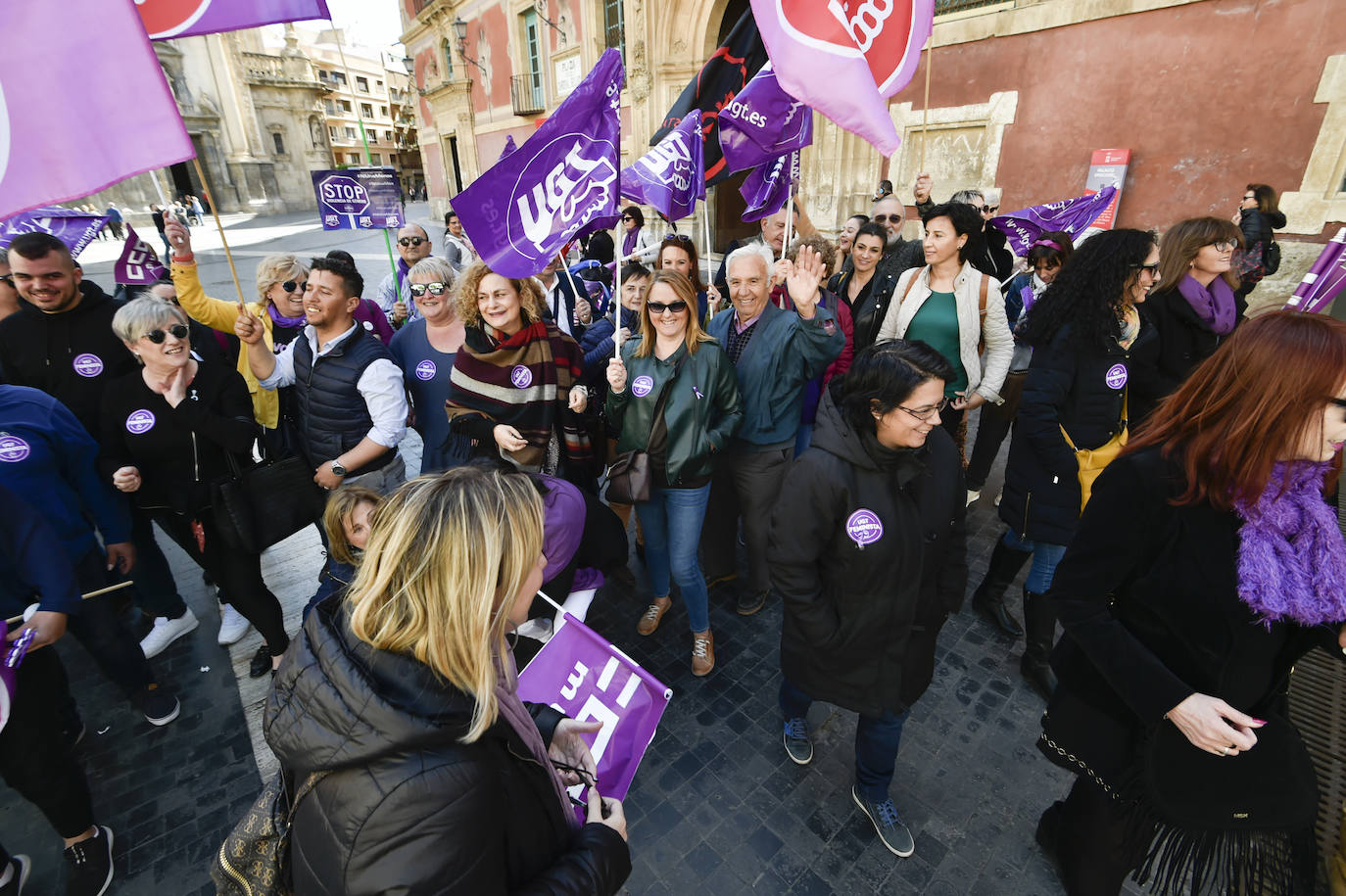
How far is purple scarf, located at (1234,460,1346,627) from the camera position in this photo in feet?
4.99

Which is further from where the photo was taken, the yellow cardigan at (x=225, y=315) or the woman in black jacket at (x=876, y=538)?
the yellow cardigan at (x=225, y=315)

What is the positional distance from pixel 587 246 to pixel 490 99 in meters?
21.5

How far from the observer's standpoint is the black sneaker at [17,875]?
2275 millimetres

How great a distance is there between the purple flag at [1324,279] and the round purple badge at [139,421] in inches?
217

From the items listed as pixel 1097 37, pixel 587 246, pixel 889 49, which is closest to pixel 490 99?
pixel 587 246

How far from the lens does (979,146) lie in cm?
926

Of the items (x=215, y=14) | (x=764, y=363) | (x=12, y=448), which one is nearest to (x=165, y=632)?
(x=12, y=448)

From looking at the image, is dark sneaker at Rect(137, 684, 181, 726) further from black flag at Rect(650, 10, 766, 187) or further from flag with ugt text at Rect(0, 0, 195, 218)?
black flag at Rect(650, 10, 766, 187)

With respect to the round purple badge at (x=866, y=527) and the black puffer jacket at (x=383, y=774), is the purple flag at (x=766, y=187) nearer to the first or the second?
the round purple badge at (x=866, y=527)

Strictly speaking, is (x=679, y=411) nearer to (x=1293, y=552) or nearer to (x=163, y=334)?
(x=1293, y=552)

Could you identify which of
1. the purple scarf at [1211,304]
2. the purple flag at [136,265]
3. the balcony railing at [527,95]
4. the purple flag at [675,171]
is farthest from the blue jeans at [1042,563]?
the balcony railing at [527,95]

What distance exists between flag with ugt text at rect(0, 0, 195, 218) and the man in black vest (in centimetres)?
104

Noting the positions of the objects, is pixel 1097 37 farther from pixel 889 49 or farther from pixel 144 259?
pixel 144 259

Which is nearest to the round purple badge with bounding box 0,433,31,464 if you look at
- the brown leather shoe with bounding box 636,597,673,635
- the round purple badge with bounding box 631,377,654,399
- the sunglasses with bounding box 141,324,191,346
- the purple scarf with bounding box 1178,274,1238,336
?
the sunglasses with bounding box 141,324,191,346
